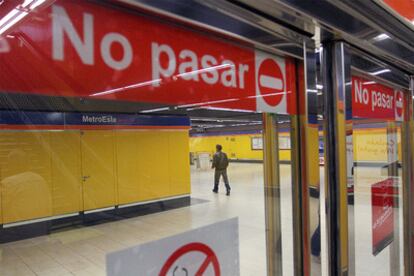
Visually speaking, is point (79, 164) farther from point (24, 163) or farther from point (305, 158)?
point (305, 158)

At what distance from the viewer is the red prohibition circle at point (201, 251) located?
1.10 m

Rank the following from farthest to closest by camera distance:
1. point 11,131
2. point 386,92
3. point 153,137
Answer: point 386,92 < point 153,137 < point 11,131

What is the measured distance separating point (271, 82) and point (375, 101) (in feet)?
4.43

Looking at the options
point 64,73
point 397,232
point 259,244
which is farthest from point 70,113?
point 259,244

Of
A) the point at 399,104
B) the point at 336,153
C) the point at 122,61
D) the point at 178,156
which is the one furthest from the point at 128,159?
the point at 399,104

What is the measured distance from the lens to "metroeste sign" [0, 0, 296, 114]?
0.78m

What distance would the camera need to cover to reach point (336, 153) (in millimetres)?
1651

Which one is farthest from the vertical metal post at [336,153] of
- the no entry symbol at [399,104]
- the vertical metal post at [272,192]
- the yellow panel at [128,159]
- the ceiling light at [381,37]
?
the no entry symbol at [399,104]

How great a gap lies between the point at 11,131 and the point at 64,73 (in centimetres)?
42

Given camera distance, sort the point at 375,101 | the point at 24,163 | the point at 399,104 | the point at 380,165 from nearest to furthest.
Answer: the point at 24,163 → the point at 375,101 → the point at 399,104 → the point at 380,165

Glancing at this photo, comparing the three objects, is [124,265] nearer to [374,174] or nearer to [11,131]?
[11,131]

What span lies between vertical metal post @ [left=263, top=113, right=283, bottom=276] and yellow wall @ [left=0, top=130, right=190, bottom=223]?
51cm

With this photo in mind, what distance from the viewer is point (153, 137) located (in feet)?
6.05

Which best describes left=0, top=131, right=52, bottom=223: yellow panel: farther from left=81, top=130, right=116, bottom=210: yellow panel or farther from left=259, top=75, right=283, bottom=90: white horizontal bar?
left=259, top=75, right=283, bottom=90: white horizontal bar
